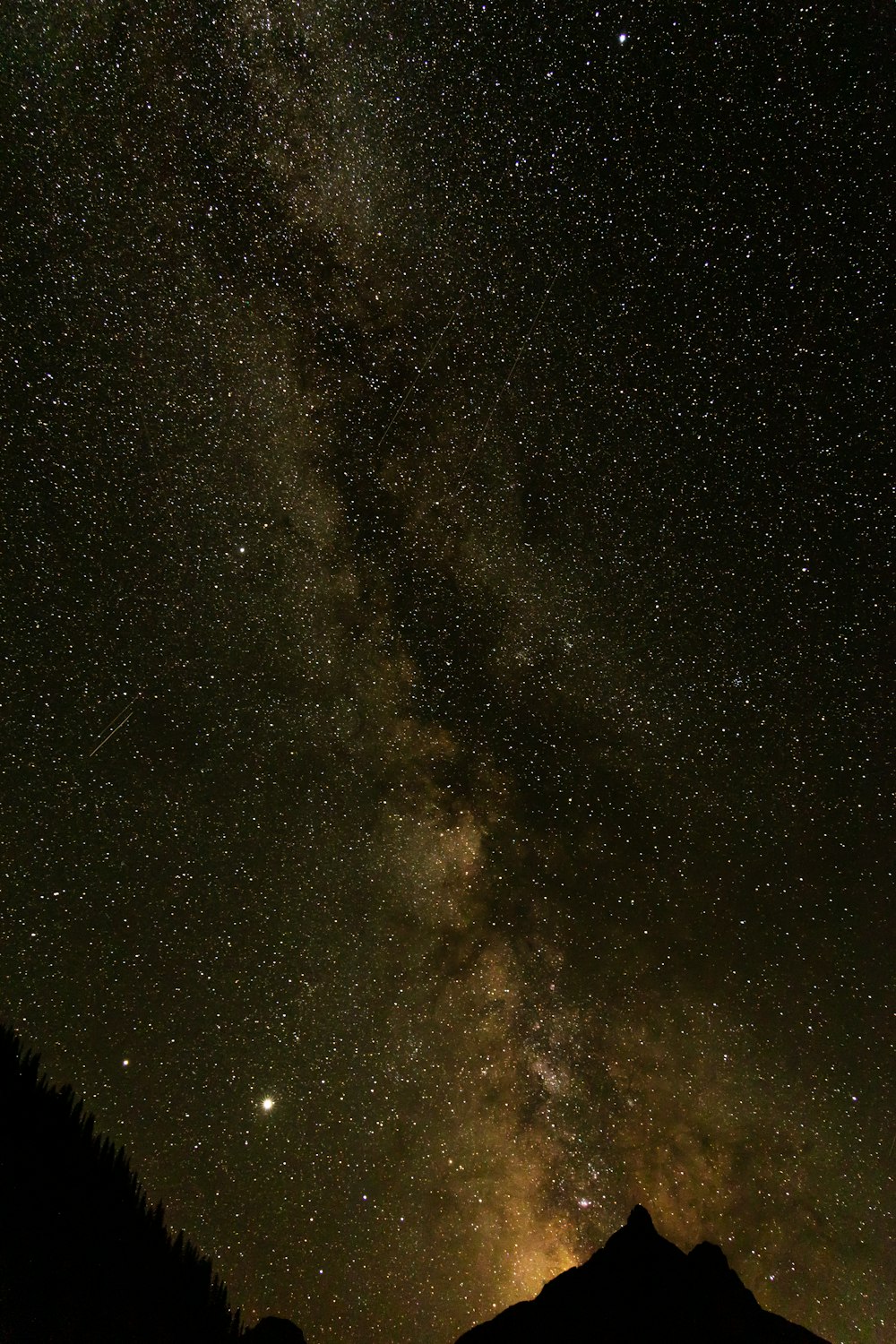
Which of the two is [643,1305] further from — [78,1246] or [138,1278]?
[78,1246]

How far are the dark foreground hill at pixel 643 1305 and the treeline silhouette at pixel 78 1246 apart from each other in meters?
6.16

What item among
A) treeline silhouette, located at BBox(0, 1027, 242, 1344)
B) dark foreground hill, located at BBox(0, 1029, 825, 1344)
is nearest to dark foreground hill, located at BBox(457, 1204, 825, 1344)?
dark foreground hill, located at BBox(0, 1029, 825, 1344)

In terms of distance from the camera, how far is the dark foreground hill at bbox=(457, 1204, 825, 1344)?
14242mm

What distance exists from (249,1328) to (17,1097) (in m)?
6.94

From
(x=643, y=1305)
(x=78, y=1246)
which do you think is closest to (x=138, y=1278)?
(x=78, y=1246)

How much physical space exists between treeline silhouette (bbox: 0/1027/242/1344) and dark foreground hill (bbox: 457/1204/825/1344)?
6163 millimetres

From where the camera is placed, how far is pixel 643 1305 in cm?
1468

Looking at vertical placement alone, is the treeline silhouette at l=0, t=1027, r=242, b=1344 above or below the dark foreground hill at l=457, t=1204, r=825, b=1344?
above

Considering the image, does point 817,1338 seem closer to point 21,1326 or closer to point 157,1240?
point 157,1240

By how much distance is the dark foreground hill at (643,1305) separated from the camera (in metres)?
14.2

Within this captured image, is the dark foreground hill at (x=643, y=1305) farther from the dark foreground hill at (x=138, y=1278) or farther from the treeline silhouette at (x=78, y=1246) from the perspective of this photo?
the treeline silhouette at (x=78, y=1246)

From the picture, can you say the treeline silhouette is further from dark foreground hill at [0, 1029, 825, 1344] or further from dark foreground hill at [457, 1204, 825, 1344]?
dark foreground hill at [457, 1204, 825, 1344]

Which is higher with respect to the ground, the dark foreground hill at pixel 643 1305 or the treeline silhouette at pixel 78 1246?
the treeline silhouette at pixel 78 1246

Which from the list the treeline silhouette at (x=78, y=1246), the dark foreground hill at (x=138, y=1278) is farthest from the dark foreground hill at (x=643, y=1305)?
the treeline silhouette at (x=78, y=1246)
